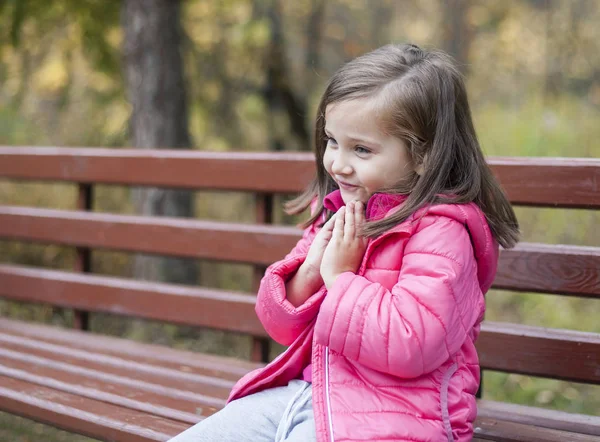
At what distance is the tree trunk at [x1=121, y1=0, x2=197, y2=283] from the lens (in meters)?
5.36

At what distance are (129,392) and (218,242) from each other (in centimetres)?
88

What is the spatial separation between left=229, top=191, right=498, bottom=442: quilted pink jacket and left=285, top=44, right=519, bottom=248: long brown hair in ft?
0.14

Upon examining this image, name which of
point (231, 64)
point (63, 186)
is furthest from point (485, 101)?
point (63, 186)

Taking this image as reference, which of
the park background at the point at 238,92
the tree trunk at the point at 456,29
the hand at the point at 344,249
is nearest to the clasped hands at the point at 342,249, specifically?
the hand at the point at 344,249

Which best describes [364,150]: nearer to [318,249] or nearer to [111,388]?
[318,249]

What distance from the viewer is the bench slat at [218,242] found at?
8.36 ft

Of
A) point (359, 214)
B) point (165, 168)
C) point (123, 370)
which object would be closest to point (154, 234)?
point (165, 168)

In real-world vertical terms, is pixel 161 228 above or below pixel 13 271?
above

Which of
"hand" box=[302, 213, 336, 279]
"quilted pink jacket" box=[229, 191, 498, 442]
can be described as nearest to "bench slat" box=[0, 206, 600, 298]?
"quilted pink jacket" box=[229, 191, 498, 442]

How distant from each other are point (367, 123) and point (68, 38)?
16.1 feet

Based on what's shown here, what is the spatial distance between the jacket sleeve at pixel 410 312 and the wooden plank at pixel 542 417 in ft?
2.50

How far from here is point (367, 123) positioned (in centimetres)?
195

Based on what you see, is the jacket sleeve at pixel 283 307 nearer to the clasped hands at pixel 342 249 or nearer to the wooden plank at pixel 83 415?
the clasped hands at pixel 342 249

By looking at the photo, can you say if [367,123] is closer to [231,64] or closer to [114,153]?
[114,153]
